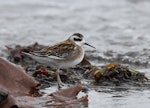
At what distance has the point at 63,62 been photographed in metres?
8.43

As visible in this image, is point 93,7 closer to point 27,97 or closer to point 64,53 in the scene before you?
point 64,53

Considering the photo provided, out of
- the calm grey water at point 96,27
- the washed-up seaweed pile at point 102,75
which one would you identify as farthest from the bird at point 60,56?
the calm grey water at point 96,27

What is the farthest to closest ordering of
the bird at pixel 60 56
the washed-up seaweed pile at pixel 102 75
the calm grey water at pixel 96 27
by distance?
the calm grey water at pixel 96 27, the bird at pixel 60 56, the washed-up seaweed pile at pixel 102 75

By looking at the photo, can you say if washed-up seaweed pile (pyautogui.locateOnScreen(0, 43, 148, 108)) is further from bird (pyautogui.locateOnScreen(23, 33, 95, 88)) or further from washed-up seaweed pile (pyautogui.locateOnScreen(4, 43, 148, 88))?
bird (pyautogui.locateOnScreen(23, 33, 95, 88))

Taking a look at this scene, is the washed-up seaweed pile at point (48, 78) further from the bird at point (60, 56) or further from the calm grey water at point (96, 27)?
the calm grey water at point (96, 27)

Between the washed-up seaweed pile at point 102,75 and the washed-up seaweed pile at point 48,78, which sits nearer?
the washed-up seaweed pile at point 48,78

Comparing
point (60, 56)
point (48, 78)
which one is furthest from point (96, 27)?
point (48, 78)

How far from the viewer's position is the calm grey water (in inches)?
373

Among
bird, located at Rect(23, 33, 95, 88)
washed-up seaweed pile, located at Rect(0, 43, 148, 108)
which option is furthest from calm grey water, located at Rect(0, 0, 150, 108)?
bird, located at Rect(23, 33, 95, 88)

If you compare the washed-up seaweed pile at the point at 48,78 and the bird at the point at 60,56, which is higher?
the bird at the point at 60,56

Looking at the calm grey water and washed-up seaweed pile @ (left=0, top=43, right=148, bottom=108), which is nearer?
washed-up seaweed pile @ (left=0, top=43, right=148, bottom=108)

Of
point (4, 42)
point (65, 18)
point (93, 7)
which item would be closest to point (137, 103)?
point (4, 42)

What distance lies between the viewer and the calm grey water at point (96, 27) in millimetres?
9464

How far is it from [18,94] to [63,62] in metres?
1.57
